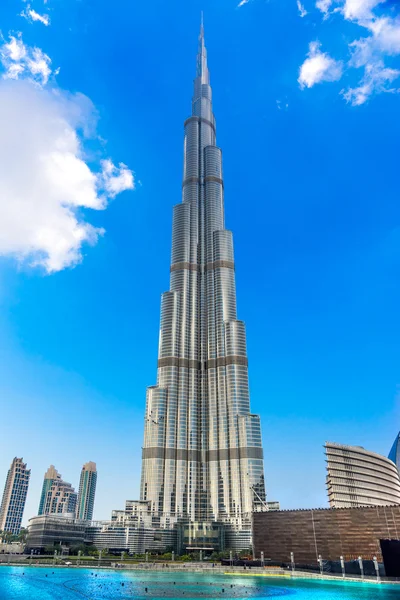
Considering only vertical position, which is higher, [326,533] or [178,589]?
[326,533]

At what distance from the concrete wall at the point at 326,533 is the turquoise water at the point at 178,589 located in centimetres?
3232

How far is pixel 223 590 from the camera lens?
9256 cm

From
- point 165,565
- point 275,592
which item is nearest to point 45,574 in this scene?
point 165,565

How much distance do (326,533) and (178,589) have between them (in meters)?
66.4

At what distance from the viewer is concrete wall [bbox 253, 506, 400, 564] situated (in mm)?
137500

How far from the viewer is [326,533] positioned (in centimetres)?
14375

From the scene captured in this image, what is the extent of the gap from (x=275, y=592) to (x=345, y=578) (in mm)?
31862

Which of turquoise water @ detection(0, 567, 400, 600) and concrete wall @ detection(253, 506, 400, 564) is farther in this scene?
concrete wall @ detection(253, 506, 400, 564)

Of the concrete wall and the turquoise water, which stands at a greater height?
the concrete wall

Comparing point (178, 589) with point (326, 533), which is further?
point (326, 533)

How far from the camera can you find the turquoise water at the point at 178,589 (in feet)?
277

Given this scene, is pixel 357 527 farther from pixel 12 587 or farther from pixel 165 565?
pixel 12 587

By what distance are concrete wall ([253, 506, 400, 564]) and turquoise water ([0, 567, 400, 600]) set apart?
1272 inches

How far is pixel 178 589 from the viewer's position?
96.3m
